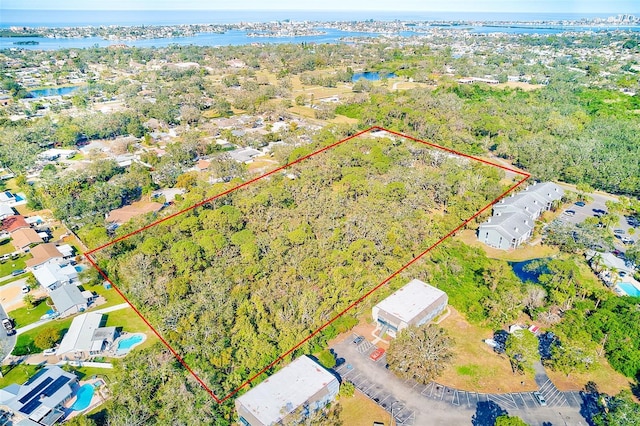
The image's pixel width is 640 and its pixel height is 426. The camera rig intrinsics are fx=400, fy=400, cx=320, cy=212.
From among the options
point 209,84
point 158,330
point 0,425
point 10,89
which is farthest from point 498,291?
point 10,89

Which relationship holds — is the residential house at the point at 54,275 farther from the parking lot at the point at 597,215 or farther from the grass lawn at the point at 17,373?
the parking lot at the point at 597,215

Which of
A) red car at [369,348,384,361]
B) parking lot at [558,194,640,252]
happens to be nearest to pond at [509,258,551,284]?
parking lot at [558,194,640,252]

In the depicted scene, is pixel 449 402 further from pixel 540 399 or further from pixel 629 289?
pixel 629 289

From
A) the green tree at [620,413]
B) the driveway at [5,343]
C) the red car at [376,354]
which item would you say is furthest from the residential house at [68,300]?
the green tree at [620,413]

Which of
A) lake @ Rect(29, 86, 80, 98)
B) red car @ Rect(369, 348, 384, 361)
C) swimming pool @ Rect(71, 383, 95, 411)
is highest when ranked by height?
lake @ Rect(29, 86, 80, 98)

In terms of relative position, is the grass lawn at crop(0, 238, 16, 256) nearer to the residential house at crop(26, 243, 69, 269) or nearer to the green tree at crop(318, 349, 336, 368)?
the residential house at crop(26, 243, 69, 269)

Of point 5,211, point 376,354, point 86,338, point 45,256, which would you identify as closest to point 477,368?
point 376,354

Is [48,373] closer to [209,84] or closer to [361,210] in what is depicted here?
[361,210]
